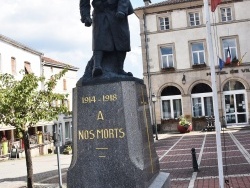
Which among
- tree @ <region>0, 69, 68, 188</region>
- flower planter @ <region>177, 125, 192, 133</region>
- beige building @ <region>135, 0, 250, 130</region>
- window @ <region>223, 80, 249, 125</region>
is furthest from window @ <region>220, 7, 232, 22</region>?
tree @ <region>0, 69, 68, 188</region>

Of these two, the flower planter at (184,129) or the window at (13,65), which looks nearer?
the flower planter at (184,129)

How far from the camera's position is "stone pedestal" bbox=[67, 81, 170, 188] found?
5.91 m

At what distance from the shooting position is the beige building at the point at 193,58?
97.0 ft

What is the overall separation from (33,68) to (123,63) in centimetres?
2858

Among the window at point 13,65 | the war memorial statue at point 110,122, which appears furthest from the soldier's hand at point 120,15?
the window at point 13,65

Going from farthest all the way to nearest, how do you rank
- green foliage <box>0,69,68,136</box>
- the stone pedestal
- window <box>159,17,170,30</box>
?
window <box>159,17,170,30</box> → green foliage <box>0,69,68,136</box> → the stone pedestal

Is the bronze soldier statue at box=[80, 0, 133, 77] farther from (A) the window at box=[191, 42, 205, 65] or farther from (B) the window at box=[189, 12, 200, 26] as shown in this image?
(B) the window at box=[189, 12, 200, 26]

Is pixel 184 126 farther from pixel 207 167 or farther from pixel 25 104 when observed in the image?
pixel 25 104

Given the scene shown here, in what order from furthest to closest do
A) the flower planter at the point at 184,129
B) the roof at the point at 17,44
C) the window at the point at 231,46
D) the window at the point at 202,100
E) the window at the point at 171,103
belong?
the window at the point at 171,103, the window at the point at 202,100, the window at the point at 231,46, the roof at the point at 17,44, the flower planter at the point at 184,129

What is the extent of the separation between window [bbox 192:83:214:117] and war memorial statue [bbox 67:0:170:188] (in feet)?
79.3

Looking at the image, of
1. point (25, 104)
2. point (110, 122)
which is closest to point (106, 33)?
point (110, 122)

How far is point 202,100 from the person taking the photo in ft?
99.4

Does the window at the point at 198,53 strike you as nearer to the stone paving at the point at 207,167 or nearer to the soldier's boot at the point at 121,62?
the stone paving at the point at 207,167

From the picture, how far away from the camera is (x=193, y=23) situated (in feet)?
101
